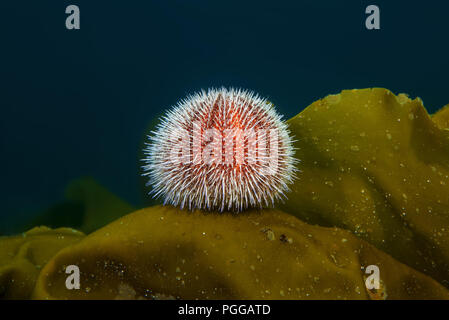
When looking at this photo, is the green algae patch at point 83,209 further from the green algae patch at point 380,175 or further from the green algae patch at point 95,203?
the green algae patch at point 380,175

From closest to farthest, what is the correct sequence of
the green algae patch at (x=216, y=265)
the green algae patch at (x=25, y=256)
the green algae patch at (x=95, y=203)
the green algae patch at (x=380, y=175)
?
the green algae patch at (x=216, y=265) < the green algae patch at (x=25, y=256) < the green algae patch at (x=380, y=175) < the green algae patch at (x=95, y=203)

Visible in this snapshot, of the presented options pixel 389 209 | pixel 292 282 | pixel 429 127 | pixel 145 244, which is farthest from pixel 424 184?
pixel 145 244

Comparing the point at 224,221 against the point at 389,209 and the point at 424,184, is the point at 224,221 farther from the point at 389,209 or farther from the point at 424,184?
the point at 424,184

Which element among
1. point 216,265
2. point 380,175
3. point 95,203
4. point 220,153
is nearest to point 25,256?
point 216,265

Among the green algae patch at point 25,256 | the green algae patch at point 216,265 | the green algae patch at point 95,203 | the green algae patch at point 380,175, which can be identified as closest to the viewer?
the green algae patch at point 216,265

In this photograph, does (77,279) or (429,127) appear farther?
(429,127)

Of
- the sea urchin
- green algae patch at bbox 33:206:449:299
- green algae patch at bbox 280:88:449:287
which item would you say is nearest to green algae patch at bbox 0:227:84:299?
green algae patch at bbox 33:206:449:299

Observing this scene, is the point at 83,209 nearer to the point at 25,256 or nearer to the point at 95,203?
the point at 95,203

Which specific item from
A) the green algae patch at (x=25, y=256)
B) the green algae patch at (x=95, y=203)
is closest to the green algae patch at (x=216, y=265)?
the green algae patch at (x=25, y=256)

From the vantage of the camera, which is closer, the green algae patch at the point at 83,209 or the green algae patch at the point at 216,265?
the green algae patch at the point at 216,265
